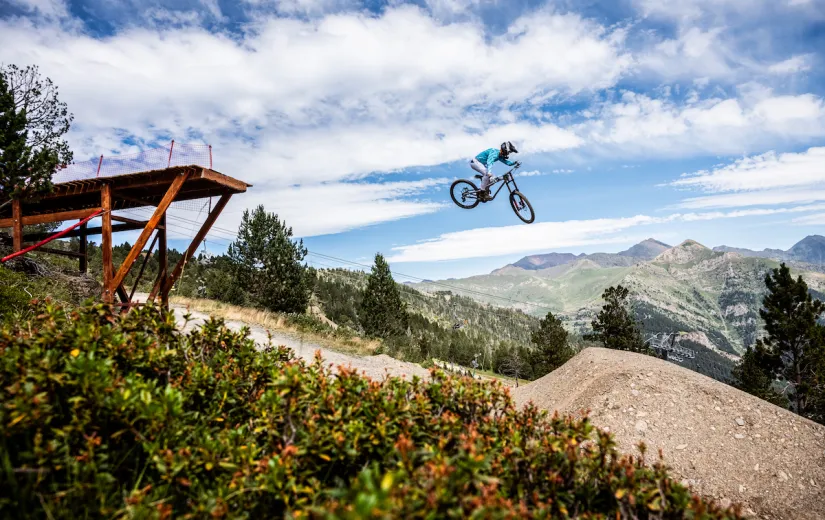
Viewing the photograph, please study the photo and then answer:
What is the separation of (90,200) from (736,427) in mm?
21425

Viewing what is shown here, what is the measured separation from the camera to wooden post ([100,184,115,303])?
11.7 metres

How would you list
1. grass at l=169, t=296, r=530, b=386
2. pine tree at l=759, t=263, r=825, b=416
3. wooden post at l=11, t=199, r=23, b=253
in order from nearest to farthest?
wooden post at l=11, t=199, r=23, b=253
grass at l=169, t=296, r=530, b=386
pine tree at l=759, t=263, r=825, b=416

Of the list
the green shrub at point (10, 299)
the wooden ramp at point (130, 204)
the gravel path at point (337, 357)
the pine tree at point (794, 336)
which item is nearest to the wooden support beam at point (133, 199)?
the wooden ramp at point (130, 204)

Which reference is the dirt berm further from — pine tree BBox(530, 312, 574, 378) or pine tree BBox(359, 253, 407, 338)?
pine tree BBox(359, 253, 407, 338)

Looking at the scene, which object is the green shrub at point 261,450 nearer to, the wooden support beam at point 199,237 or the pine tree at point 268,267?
the wooden support beam at point 199,237

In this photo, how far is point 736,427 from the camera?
9.95 metres

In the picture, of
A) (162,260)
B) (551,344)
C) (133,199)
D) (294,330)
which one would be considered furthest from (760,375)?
(133,199)

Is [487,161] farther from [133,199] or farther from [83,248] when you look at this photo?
[83,248]

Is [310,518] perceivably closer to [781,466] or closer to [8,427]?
[8,427]

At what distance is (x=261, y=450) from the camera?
322 cm

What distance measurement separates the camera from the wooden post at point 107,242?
11734 millimetres

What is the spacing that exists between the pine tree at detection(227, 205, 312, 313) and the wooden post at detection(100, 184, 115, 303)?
29.2m

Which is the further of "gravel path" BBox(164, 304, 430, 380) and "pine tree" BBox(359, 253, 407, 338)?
"pine tree" BBox(359, 253, 407, 338)

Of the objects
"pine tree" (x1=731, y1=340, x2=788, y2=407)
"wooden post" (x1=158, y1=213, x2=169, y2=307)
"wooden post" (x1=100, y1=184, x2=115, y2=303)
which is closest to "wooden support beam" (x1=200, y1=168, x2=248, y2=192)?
"wooden post" (x1=158, y1=213, x2=169, y2=307)
